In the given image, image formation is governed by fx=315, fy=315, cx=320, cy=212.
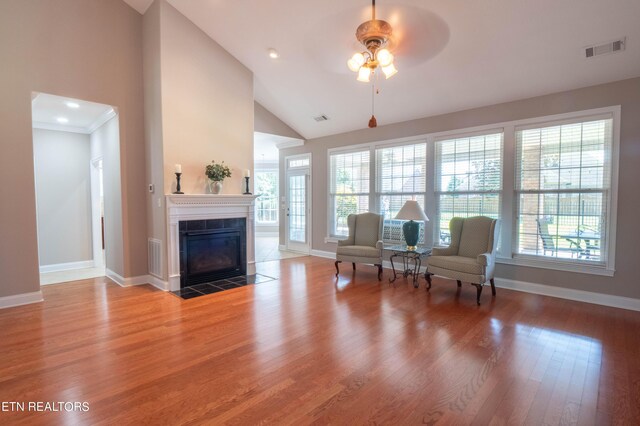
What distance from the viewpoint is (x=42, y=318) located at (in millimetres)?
3252

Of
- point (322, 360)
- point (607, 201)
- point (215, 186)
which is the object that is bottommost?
point (322, 360)

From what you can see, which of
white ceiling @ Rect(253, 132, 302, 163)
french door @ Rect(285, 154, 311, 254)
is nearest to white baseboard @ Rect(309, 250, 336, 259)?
french door @ Rect(285, 154, 311, 254)

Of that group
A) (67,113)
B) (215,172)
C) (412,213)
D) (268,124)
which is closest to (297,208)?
(268,124)

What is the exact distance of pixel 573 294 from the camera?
12.7ft

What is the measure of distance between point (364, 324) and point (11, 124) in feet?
14.6

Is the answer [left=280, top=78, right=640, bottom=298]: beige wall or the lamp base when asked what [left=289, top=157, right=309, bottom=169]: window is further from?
the lamp base

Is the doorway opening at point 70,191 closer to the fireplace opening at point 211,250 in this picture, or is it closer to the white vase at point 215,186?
the white vase at point 215,186

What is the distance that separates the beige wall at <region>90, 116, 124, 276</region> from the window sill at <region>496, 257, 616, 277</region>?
5453 millimetres

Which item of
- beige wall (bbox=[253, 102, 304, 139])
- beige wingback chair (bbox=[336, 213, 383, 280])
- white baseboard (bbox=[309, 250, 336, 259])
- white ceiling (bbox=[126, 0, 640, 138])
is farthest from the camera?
white baseboard (bbox=[309, 250, 336, 259])

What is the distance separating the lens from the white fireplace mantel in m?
4.13

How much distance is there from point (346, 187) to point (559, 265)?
11.8 feet

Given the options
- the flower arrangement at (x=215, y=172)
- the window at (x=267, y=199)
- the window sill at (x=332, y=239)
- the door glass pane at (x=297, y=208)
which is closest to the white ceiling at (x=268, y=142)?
the door glass pane at (x=297, y=208)

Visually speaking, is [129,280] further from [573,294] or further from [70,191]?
[573,294]

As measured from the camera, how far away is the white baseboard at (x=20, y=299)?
3.55m
